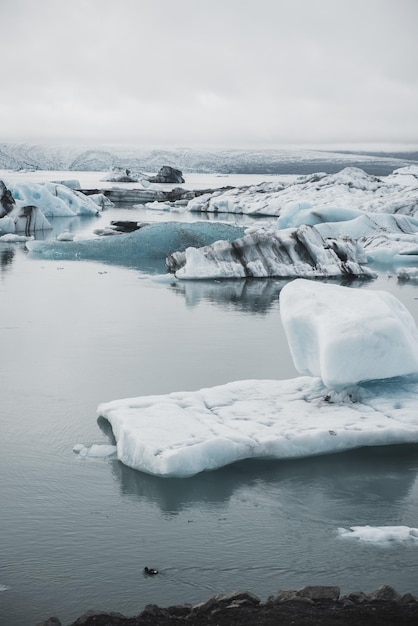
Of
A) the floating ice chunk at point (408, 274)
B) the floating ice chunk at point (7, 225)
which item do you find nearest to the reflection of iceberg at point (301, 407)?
the floating ice chunk at point (408, 274)

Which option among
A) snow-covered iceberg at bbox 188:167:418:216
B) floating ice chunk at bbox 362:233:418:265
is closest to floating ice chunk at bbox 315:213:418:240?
floating ice chunk at bbox 362:233:418:265

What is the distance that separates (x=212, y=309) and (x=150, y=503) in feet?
21.7

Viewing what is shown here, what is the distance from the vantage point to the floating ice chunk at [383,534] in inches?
158

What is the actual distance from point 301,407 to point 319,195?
85.4 ft

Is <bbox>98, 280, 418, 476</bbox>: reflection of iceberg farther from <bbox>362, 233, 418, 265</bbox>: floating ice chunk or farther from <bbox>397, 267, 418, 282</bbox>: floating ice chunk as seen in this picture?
<bbox>362, 233, 418, 265</bbox>: floating ice chunk

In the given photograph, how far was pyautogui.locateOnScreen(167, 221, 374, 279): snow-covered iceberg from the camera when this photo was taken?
44.4 feet

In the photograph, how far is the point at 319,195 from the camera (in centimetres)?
3095

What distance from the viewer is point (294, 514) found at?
14.2ft

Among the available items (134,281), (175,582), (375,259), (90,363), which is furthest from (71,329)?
(375,259)

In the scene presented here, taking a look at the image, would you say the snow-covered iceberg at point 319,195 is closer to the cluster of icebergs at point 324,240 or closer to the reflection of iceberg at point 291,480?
the cluster of icebergs at point 324,240

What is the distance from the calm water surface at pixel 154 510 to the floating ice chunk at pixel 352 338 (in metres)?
0.71

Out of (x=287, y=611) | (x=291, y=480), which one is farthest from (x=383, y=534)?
(x=287, y=611)

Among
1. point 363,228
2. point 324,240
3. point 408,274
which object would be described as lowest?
point 408,274

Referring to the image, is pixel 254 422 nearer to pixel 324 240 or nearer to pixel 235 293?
pixel 235 293
